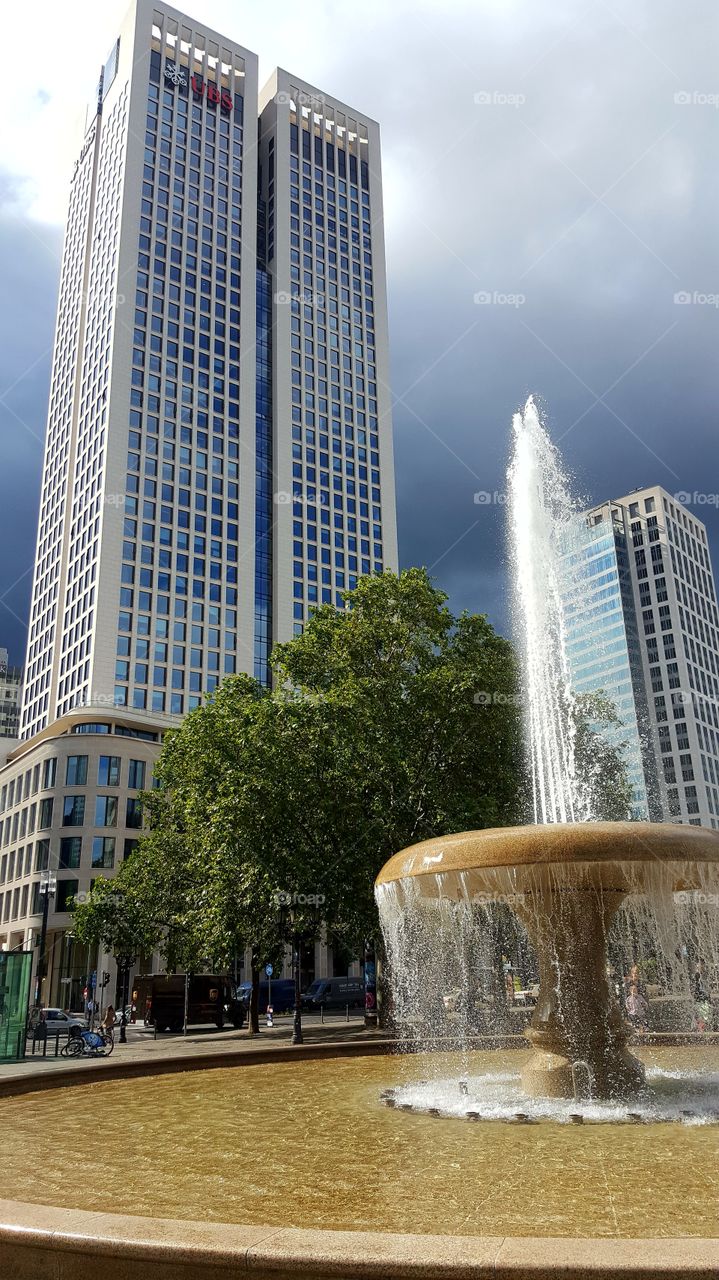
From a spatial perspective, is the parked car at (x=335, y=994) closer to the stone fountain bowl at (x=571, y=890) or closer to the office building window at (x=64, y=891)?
the office building window at (x=64, y=891)

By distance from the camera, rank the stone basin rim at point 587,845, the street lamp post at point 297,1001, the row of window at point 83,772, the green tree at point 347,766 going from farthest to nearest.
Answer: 1. the row of window at point 83,772
2. the green tree at point 347,766
3. the street lamp post at point 297,1001
4. the stone basin rim at point 587,845

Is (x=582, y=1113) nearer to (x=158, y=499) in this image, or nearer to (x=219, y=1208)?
(x=219, y=1208)

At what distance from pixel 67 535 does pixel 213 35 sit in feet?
190

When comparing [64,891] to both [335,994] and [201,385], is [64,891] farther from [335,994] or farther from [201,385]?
[201,385]

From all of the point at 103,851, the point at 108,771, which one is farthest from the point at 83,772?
the point at 103,851

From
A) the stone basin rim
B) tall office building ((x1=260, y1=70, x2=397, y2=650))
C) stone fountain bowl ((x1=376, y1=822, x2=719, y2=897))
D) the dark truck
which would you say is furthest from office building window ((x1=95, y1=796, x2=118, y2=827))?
the stone basin rim

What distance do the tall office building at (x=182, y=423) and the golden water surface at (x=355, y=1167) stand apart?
55.8 m

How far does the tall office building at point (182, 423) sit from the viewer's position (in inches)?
2714

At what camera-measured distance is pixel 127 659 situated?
74125 mm

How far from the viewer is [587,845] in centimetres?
956

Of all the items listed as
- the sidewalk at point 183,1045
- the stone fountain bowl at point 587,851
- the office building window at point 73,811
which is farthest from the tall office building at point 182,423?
the stone fountain bowl at point 587,851

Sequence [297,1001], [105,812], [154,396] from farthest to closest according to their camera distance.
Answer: [154,396] < [105,812] < [297,1001]

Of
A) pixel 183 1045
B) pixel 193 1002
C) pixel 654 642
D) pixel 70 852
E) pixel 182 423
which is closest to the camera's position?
pixel 183 1045

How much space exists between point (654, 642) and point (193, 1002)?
10723 cm
